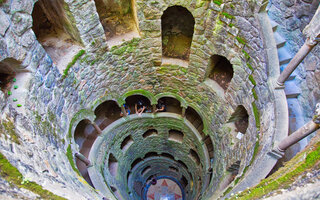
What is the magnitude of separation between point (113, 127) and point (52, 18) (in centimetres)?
514

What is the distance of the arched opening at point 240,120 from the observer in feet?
24.7

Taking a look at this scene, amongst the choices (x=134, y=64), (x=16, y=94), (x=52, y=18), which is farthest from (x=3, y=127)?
(x=134, y=64)

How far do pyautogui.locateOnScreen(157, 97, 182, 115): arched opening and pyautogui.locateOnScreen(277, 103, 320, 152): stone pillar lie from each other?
7295mm

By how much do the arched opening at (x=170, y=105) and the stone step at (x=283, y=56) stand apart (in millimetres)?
5985

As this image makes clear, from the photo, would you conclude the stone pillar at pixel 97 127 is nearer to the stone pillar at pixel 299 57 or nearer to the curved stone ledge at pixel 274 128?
the curved stone ledge at pixel 274 128

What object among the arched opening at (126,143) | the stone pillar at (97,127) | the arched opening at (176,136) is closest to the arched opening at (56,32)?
the stone pillar at (97,127)

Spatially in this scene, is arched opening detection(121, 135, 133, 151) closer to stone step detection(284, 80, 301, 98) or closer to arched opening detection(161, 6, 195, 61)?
arched opening detection(161, 6, 195, 61)

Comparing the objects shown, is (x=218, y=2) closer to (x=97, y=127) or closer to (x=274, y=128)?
(x=274, y=128)

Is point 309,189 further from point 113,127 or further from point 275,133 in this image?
point 113,127

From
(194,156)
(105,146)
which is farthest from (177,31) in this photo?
(194,156)

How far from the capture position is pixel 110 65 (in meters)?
7.64

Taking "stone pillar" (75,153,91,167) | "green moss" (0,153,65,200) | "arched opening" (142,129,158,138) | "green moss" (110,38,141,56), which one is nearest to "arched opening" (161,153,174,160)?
"arched opening" (142,129,158,138)

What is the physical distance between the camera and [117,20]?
7715mm

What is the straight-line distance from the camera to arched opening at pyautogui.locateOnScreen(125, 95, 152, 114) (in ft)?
35.3
